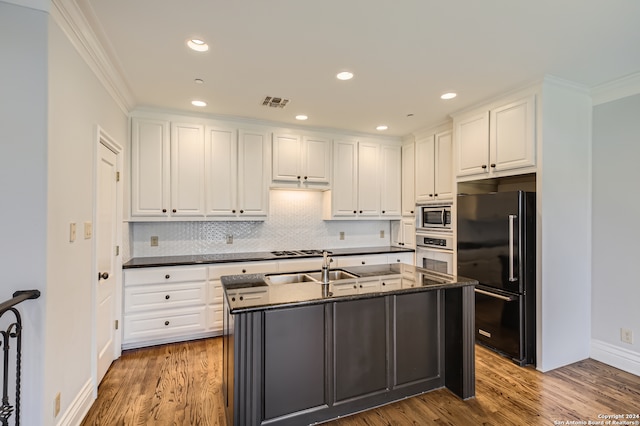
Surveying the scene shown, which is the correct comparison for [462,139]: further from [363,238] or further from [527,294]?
[363,238]

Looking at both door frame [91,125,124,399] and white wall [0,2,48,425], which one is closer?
white wall [0,2,48,425]

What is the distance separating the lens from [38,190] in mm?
1666

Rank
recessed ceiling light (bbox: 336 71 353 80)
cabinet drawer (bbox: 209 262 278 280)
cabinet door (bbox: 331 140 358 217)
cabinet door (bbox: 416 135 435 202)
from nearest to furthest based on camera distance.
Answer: recessed ceiling light (bbox: 336 71 353 80) → cabinet drawer (bbox: 209 262 278 280) → cabinet door (bbox: 416 135 435 202) → cabinet door (bbox: 331 140 358 217)

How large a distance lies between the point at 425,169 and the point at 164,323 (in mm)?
3824

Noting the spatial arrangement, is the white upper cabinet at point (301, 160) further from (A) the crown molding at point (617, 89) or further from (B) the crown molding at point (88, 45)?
(A) the crown molding at point (617, 89)

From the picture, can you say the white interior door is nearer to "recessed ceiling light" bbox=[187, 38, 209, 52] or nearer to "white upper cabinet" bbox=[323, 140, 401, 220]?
"recessed ceiling light" bbox=[187, 38, 209, 52]

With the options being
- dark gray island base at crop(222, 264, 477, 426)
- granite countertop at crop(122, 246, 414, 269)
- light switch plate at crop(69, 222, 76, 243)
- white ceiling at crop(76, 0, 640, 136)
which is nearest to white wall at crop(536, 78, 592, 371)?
white ceiling at crop(76, 0, 640, 136)

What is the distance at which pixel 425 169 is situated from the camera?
4453mm

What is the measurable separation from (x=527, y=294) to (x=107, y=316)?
3934 mm

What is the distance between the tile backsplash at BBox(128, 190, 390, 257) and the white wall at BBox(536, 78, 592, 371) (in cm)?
255

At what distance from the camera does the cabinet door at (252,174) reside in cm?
400

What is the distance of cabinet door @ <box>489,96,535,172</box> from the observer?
2.93m

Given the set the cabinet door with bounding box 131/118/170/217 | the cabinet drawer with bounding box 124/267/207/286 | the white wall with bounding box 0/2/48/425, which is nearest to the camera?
the white wall with bounding box 0/2/48/425

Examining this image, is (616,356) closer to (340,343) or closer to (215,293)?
(340,343)
